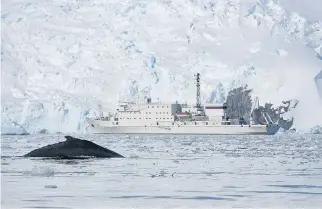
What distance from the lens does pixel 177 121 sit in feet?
228

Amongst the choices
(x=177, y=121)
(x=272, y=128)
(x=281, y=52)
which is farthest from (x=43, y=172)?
(x=281, y=52)

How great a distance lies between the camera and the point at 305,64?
6994 cm

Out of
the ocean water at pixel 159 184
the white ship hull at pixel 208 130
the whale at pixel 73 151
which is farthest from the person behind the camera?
the white ship hull at pixel 208 130

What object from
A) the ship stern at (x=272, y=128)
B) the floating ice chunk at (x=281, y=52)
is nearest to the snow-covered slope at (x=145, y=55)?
the floating ice chunk at (x=281, y=52)

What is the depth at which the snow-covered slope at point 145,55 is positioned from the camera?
64.2 m

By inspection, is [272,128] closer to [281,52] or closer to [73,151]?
[281,52]

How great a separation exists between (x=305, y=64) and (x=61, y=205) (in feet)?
195

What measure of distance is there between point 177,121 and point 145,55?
5.80 metres


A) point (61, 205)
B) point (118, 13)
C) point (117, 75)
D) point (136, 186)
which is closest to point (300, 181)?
point (136, 186)

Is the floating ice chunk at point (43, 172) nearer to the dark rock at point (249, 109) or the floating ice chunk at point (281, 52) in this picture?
the dark rock at point (249, 109)

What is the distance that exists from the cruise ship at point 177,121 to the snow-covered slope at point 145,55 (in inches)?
43.7

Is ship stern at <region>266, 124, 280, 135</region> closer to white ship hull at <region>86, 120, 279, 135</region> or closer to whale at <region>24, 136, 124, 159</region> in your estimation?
white ship hull at <region>86, 120, 279, 135</region>

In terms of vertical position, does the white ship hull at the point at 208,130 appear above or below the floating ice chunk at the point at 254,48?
below

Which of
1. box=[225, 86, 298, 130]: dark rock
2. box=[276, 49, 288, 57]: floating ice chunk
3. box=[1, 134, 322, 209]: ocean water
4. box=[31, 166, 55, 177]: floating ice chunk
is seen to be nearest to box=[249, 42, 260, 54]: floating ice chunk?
box=[276, 49, 288, 57]: floating ice chunk
